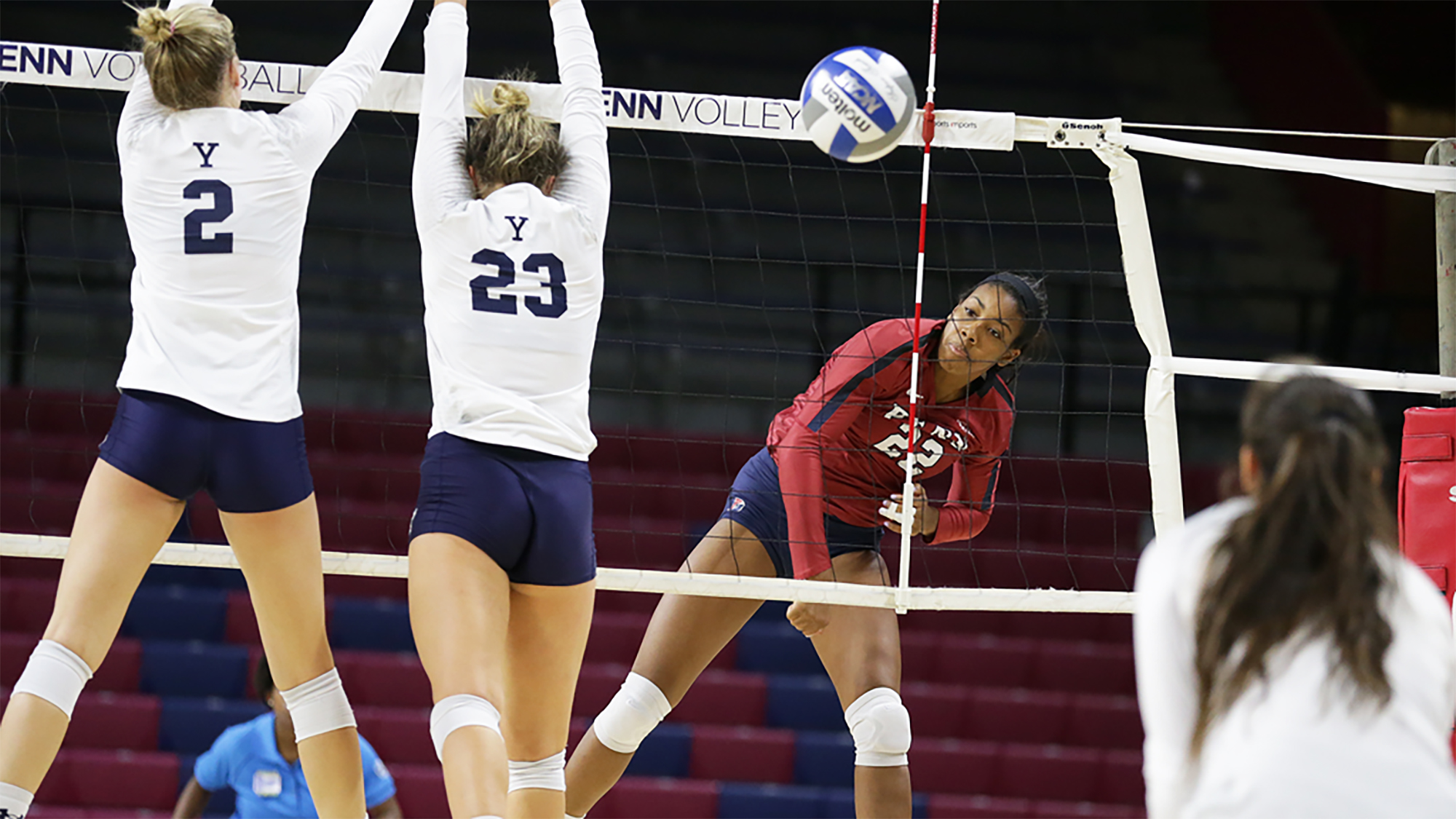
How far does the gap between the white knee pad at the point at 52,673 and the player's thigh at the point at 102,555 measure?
0.8 inches

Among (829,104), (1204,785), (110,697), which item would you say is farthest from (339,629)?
(1204,785)

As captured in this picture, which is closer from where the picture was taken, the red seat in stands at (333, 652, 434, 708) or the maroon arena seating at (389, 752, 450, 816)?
the maroon arena seating at (389, 752, 450, 816)

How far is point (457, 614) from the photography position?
9.55 ft

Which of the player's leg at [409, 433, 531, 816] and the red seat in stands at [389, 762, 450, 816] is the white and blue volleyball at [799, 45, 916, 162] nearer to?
the player's leg at [409, 433, 531, 816]

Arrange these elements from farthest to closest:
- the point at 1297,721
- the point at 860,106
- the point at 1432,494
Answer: the point at 1432,494, the point at 860,106, the point at 1297,721

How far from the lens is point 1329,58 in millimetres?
9617

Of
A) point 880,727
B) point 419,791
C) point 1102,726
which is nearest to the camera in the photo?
point 880,727

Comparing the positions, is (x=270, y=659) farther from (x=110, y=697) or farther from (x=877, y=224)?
(x=877, y=224)

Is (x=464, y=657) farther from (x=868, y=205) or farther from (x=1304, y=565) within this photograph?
(x=868, y=205)

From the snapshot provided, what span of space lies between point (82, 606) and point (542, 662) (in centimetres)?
98

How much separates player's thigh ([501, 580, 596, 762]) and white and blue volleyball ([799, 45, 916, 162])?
1353 millimetres

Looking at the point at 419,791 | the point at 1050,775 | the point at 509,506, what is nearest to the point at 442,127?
the point at 509,506

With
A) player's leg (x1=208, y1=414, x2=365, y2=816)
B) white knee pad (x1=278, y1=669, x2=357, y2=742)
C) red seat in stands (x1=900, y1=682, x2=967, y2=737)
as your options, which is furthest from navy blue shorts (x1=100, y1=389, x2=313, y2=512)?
red seat in stands (x1=900, y1=682, x2=967, y2=737)

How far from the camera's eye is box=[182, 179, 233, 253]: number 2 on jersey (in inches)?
123
